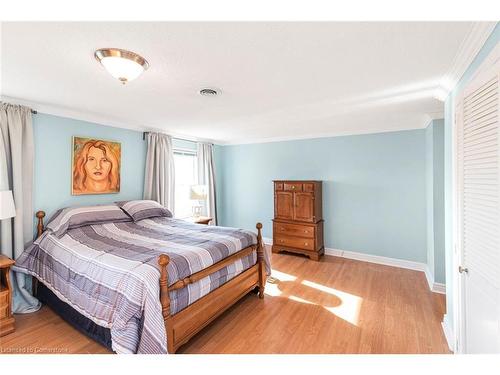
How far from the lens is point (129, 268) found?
184 cm

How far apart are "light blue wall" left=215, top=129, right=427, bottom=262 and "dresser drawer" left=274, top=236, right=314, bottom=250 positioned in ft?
1.69

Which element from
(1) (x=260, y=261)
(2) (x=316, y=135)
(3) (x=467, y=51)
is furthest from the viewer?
(2) (x=316, y=135)

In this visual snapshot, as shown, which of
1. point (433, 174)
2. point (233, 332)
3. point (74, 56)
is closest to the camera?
point (74, 56)

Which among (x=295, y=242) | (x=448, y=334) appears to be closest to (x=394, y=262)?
(x=295, y=242)

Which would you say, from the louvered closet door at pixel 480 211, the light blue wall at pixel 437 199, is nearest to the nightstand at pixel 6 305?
the louvered closet door at pixel 480 211

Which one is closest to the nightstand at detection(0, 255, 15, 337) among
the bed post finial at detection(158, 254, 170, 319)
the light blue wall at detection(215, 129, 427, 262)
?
the bed post finial at detection(158, 254, 170, 319)

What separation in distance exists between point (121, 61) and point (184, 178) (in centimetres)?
342

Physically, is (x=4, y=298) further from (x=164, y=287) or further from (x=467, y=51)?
(x=467, y=51)

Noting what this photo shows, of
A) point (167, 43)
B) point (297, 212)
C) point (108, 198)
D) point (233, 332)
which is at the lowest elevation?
point (233, 332)

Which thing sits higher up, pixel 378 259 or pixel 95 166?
pixel 95 166
